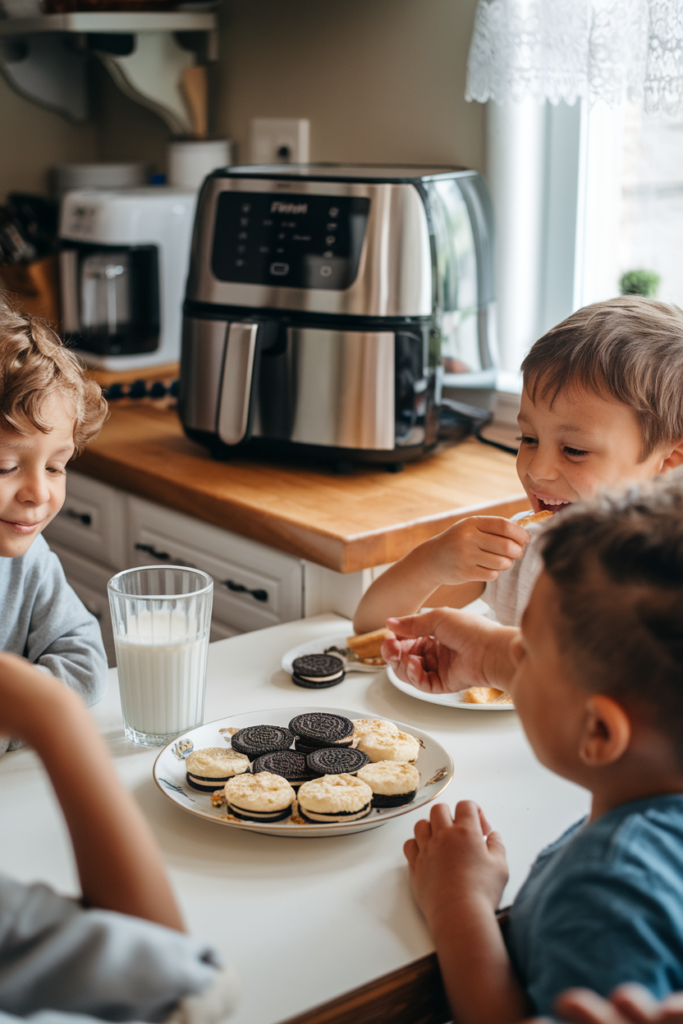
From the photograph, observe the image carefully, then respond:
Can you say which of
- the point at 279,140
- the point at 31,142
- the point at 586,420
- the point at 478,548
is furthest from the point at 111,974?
the point at 31,142

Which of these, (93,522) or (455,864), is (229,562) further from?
(455,864)

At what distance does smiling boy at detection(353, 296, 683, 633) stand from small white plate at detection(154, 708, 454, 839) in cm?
22

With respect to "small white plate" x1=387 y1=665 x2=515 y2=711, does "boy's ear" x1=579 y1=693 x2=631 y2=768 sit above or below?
above

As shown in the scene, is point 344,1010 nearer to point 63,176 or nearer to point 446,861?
point 446,861

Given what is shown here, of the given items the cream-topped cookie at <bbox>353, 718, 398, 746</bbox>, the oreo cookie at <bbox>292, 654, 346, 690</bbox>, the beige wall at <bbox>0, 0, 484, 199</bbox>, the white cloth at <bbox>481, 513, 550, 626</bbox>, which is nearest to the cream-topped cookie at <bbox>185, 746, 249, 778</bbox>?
the cream-topped cookie at <bbox>353, 718, 398, 746</bbox>

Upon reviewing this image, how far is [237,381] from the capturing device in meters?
1.49

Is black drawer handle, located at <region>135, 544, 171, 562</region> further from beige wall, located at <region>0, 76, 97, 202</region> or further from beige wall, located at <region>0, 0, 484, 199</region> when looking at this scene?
beige wall, located at <region>0, 76, 97, 202</region>

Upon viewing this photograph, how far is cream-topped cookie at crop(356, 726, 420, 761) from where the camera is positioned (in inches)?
33.5

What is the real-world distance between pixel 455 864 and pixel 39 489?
54 centimetres

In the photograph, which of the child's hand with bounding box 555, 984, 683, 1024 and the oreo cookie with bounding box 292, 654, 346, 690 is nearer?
the child's hand with bounding box 555, 984, 683, 1024

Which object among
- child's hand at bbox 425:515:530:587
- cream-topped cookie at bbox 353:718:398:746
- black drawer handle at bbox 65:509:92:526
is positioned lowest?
black drawer handle at bbox 65:509:92:526

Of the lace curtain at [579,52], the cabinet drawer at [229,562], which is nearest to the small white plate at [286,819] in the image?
the cabinet drawer at [229,562]

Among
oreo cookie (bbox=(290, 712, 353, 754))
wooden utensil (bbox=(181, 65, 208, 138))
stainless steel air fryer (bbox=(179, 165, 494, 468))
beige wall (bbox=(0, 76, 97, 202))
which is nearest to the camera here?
oreo cookie (bbox=(290, 712, 353, 754))

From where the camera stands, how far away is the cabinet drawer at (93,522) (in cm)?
171
